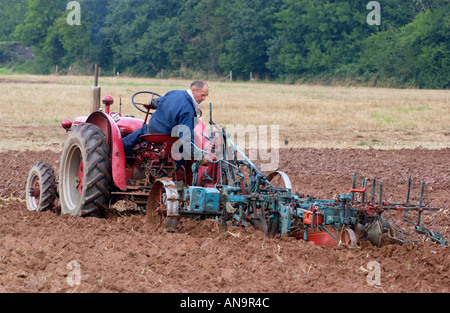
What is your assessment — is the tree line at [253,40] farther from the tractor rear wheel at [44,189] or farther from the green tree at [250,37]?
the tractor rear wheel at [44,189]

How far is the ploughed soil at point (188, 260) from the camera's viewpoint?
4.80 meters

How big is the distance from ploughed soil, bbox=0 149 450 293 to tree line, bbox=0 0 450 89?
43.8 metres

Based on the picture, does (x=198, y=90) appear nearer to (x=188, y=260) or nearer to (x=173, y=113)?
(x=173, y=113)

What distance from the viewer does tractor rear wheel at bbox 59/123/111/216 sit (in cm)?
700

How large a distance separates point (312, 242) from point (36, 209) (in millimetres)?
3724

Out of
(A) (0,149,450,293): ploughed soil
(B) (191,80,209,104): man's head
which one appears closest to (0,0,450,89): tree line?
(B) (191,80,209,104): man's head

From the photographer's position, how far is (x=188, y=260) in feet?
18.1

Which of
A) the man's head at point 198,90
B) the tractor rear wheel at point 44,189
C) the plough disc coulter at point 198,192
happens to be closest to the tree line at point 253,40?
the tractor rear wheel at point 44,189

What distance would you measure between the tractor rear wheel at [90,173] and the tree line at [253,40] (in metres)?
43.5

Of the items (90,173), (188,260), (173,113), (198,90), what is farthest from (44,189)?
(188,260)

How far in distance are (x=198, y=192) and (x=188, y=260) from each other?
3.55 feet

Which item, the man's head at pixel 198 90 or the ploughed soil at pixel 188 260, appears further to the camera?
the man's head at pixel 198 90
